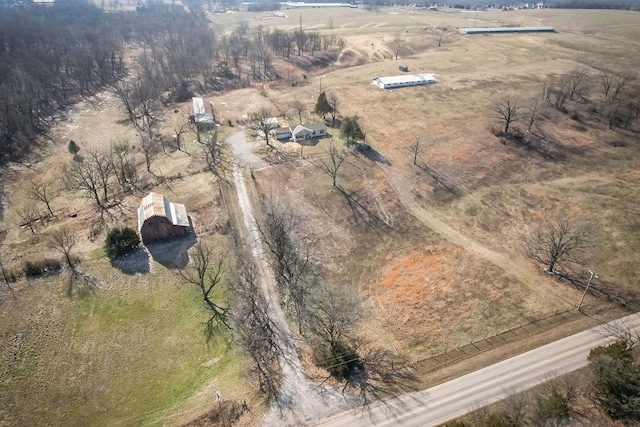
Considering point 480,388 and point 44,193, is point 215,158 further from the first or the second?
point 480,388

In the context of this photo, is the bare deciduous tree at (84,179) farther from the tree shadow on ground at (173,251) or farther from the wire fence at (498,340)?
the wire fence at (498,340)

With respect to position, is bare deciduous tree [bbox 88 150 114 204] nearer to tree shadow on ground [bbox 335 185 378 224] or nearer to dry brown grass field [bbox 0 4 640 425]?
dry brown grass field [bbox 0 4 640 425]

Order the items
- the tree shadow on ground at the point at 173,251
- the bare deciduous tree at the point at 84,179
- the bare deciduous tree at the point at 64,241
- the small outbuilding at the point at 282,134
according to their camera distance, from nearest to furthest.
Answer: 1. the bare deciduous tree at the point at 64,241
2. the tree shadow on ground at the point at 173,251
3. the bare deciduous tree at the point at 84,179
4. the small outbuilding at the point at 282,134

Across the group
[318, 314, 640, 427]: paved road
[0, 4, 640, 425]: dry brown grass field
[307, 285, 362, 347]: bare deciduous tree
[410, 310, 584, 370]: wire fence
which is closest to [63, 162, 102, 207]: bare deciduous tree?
[0, 4, 640, 425]: dry brown grass field

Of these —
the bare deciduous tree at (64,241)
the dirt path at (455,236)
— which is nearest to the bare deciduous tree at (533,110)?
the dirt path at (455,236)

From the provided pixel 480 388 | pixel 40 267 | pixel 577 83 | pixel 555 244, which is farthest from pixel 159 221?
pixel 577 83

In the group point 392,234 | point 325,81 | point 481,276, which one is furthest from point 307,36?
point 481,276
